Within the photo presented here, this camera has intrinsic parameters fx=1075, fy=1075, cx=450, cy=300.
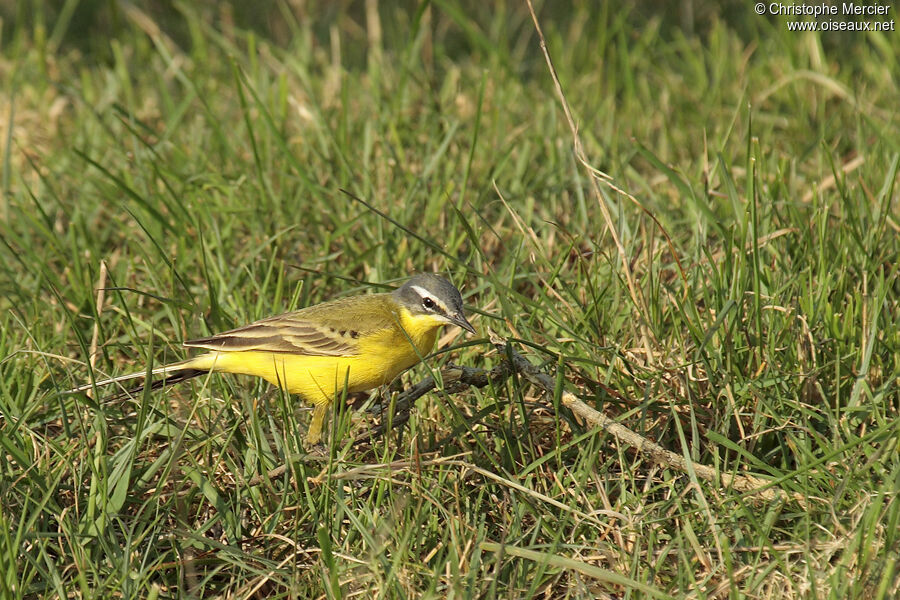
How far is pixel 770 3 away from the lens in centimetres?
798

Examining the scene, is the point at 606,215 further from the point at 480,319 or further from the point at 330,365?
the point at 330,365

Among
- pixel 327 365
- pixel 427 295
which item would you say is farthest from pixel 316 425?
pixel 427 295

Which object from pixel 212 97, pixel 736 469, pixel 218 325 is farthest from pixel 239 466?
pixel 212 97

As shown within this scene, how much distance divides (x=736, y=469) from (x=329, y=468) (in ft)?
4.46

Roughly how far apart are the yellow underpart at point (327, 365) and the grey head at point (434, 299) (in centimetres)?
5

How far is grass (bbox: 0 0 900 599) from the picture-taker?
3.42 meters

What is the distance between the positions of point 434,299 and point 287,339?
2.05ft

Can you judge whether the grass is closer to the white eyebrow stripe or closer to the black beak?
the black beak

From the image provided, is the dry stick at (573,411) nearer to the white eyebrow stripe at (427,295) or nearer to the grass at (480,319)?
the grass at (480,319)

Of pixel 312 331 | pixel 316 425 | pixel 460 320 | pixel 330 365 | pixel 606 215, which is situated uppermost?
pixel 606 215

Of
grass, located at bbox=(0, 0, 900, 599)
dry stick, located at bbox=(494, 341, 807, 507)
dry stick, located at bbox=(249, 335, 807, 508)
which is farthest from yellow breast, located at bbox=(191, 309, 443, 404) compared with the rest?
dry stick, located at bbox=(494, 341, 807, 507)

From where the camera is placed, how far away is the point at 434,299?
4449mm

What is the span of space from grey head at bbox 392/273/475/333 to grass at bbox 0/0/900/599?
15cm

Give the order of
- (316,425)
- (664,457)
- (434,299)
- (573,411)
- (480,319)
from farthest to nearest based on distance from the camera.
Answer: (480,319) < (434,299) < (316,425) < (573,411) < (664,457)
